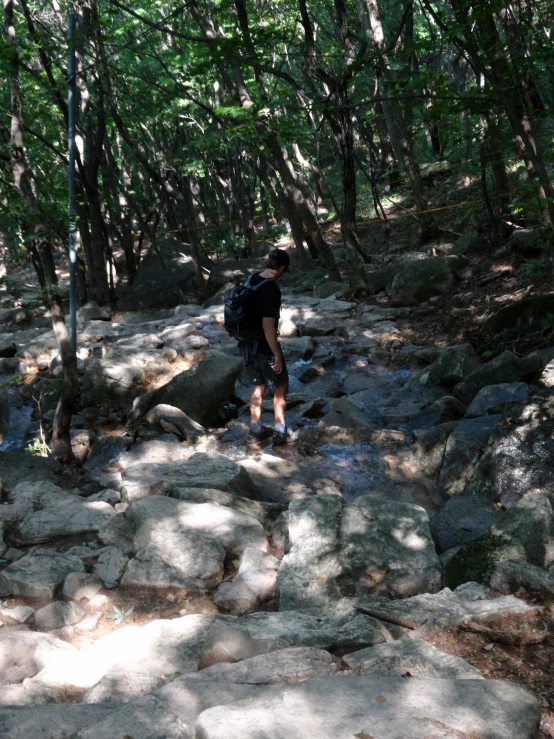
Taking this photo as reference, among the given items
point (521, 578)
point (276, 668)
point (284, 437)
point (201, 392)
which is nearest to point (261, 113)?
point (201, 392)

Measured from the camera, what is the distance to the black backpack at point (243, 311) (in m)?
5.76

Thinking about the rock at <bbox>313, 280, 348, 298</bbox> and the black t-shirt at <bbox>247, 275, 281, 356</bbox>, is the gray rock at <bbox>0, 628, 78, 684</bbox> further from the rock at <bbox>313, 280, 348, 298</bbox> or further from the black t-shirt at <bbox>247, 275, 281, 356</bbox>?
the rock at <bbox>313, 280, 348, 298</bbox>

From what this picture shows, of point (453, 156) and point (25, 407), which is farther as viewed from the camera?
point (453, 156)

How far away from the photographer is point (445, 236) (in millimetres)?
14867

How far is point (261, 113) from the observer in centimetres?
1079

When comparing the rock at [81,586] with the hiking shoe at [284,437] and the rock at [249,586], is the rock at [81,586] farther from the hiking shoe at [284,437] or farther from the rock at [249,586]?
the hiking shoe at [284,437]

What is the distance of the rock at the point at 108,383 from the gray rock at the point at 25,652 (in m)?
5.76

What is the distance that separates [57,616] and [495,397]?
4.62 m

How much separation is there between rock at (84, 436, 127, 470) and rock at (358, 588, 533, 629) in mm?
4586

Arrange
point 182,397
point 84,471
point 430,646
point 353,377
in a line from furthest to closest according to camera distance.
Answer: point 353,377, point 182,397, point 84,471, point 430,646

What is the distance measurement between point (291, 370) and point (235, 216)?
13.8 metres

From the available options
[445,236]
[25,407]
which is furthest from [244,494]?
[445,236]

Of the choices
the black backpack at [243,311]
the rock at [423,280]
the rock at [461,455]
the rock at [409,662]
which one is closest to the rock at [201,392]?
the black backpack at [243,311]

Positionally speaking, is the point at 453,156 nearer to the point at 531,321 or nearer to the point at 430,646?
the point at 531,321
